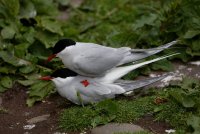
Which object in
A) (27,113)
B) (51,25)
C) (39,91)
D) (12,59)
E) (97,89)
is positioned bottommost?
(27,113)

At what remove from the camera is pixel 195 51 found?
4.93 m

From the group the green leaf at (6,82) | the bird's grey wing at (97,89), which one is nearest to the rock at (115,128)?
the bird's grey wing at (97,89)

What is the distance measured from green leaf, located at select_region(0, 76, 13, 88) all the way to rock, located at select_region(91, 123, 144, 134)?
1185mm

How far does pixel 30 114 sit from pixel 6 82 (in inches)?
21.0

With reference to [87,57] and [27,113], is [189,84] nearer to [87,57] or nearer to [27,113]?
[87,57]

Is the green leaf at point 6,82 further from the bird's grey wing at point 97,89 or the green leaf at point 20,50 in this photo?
the bird's grey wing at point 97,89

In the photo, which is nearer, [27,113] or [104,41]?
[27,113]

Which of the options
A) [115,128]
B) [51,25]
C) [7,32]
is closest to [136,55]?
[115,128]

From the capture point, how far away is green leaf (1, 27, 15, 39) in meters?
4.98

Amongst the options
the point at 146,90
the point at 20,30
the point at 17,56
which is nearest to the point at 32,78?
the point at 17,56

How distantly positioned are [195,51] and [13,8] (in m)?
1.82

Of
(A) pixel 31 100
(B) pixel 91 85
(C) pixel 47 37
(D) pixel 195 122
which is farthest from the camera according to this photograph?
(C) pixel 47 37

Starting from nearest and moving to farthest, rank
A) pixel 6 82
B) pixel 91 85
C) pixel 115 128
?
pixel 115 128 < pixel 91 85 < pixel 6 82

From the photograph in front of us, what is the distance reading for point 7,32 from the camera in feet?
16.4
